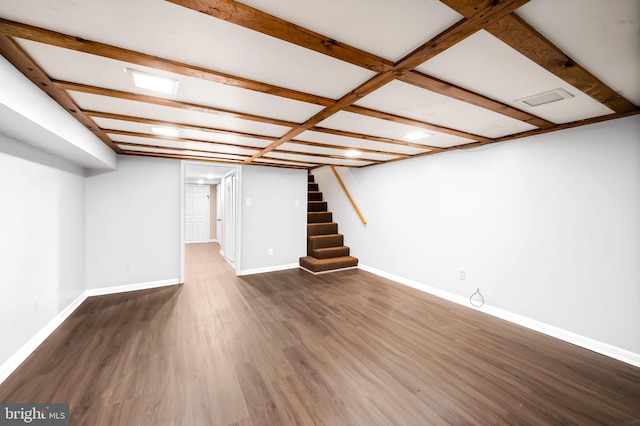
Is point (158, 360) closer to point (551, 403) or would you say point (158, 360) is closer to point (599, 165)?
point (551, 403)

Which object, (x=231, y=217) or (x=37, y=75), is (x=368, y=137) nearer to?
(x=37, y=75)

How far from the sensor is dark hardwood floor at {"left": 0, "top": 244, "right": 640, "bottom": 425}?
1.62 m

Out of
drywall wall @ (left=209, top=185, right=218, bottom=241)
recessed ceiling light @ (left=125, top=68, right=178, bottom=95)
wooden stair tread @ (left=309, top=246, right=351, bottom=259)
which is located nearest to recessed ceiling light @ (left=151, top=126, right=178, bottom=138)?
recessed ceiling light @ (left=125, top=68, right=178, bottom=95)

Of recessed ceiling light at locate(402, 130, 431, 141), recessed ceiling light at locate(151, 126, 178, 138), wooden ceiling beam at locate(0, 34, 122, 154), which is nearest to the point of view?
wooden ceiling beam at locate(0, 34, 122, 154)

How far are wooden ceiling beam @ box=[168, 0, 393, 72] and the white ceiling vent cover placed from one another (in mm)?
1246

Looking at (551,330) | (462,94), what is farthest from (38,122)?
(551,330)

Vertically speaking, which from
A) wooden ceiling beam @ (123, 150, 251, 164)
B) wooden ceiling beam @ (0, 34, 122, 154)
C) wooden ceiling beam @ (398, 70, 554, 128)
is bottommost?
wooden ceiling beam @ (0, 34, 122, 154)

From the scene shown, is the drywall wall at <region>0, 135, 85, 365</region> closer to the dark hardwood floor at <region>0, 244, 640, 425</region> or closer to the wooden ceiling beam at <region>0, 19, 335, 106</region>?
the dark hardwood floor at <region>0, 244, 640, 425</region>

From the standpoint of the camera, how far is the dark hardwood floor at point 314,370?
1615 millimetres

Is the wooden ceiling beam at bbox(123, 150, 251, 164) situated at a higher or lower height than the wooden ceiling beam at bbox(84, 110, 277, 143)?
higher

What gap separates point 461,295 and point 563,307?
106cm

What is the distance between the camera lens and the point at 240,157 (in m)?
4.09

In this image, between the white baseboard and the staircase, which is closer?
the white baseboard

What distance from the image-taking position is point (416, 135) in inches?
112
